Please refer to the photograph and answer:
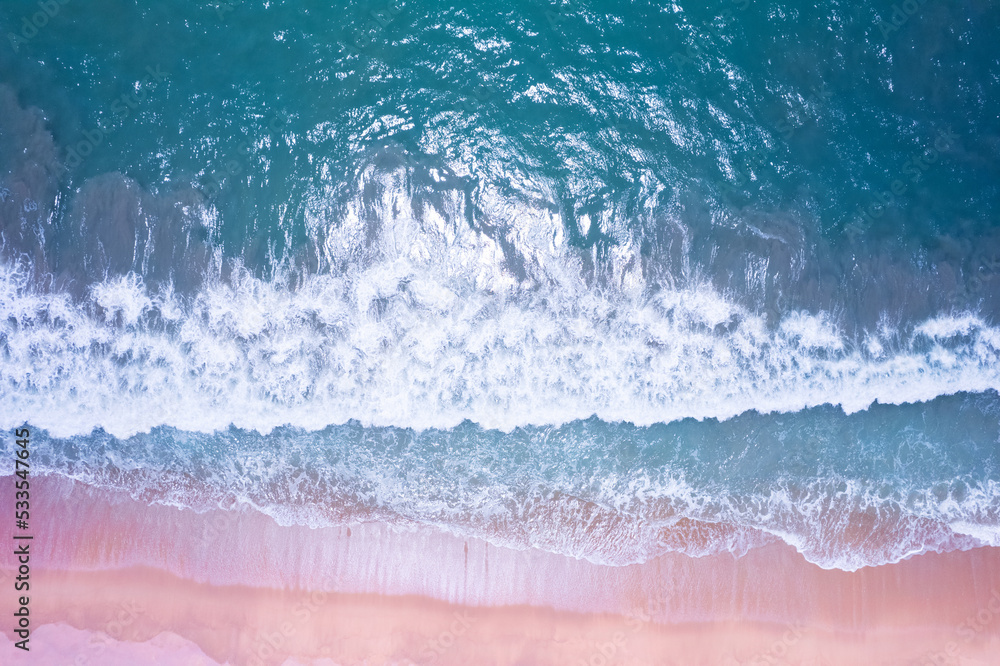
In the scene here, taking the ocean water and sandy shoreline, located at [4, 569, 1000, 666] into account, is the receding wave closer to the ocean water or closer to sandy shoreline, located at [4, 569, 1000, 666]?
the ocean water

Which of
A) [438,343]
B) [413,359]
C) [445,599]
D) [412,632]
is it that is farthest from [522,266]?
[412,632]

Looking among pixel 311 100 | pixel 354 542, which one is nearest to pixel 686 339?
pixel 354 542

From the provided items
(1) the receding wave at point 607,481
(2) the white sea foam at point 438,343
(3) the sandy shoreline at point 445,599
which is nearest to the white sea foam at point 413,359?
(2) the white sea foam at point 438,343

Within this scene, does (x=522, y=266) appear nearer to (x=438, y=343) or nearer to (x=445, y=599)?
(x=438, y=343)

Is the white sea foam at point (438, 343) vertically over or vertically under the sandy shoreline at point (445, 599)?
over

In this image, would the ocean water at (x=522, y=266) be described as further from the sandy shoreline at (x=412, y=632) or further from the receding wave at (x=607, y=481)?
the sandy shoreline at (x=412, y=632)

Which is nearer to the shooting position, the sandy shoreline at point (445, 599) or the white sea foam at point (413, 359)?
the sandy shoreline at point (445, 599)
